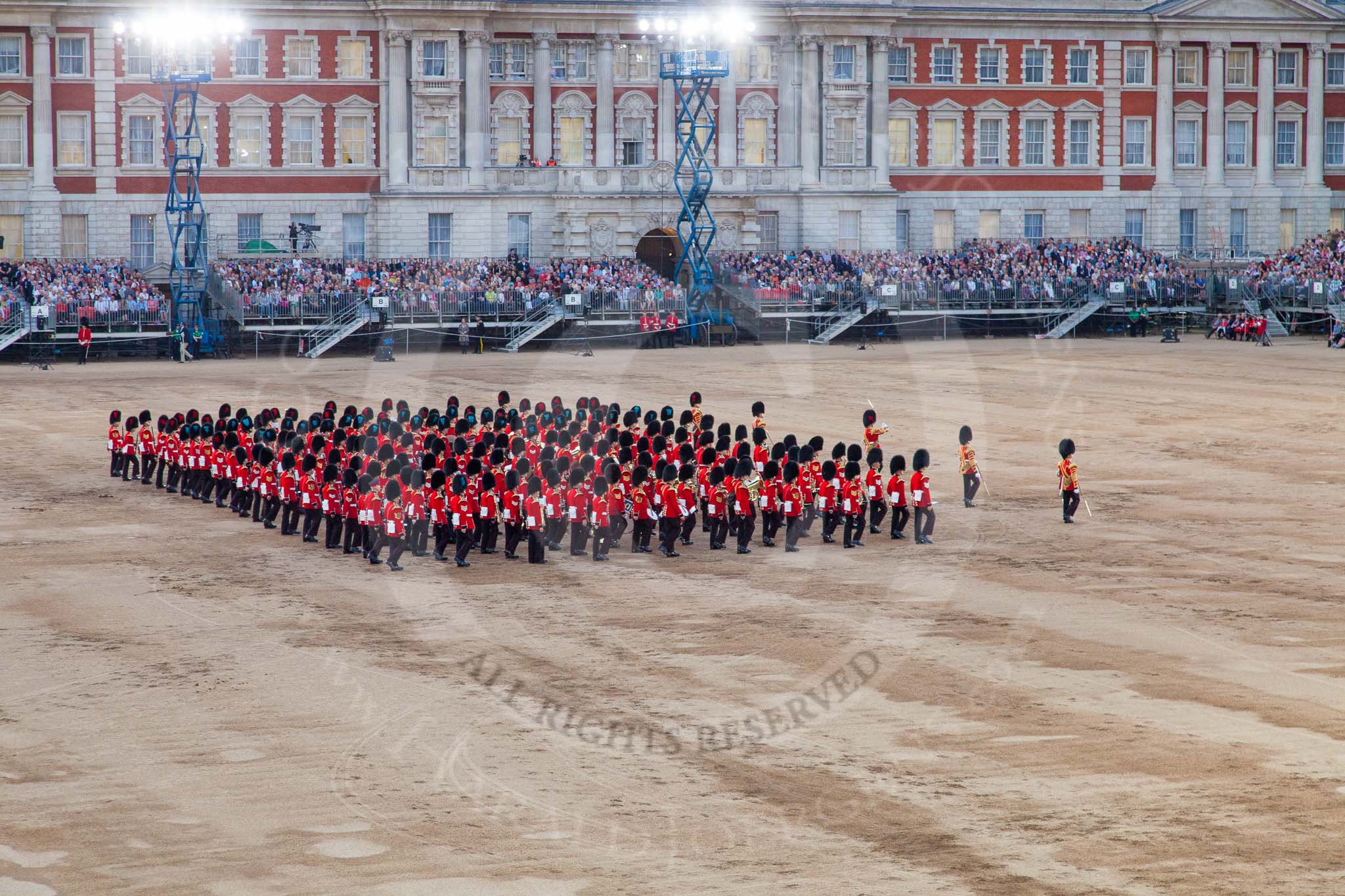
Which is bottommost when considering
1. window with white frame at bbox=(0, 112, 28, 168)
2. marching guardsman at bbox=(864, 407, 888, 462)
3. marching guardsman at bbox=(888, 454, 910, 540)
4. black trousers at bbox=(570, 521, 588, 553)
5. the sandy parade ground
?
the sandy parade ground

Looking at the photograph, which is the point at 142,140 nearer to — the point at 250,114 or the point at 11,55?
the point at 250,114

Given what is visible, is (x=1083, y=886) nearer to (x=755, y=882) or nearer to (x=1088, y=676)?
(x=755, y=882)

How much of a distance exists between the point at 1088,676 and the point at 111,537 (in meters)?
14.0

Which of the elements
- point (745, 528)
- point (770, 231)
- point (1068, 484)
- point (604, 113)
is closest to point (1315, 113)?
point (770, 231)

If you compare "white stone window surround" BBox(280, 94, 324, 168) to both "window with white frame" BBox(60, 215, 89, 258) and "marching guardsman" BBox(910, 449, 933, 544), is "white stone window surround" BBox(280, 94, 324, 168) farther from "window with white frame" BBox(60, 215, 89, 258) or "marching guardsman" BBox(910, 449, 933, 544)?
"marching guardsman" BBox(910, 449, 933, 544)

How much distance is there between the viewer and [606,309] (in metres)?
57.1

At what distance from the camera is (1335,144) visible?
244 ft

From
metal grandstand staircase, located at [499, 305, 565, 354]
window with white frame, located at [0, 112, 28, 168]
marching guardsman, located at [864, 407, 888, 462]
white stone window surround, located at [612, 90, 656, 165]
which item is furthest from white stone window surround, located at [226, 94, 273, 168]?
marching guardsman, located at [864, 407, 888, 462]

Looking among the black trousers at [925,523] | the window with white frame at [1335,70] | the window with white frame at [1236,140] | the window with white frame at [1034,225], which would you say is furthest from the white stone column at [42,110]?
the window with white frame at [1335,70]

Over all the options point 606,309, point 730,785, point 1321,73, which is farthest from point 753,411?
point 1321,73

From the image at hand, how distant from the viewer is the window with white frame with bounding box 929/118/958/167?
6975 cm

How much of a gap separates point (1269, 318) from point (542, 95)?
26.9 metres

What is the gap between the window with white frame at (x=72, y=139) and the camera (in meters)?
61.2

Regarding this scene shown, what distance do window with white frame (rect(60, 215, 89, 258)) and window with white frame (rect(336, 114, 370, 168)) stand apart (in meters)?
9.22
